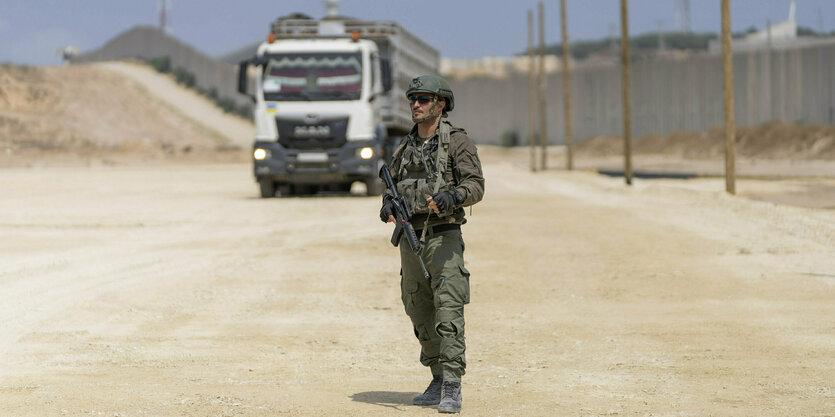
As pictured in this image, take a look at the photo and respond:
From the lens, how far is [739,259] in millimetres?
15914

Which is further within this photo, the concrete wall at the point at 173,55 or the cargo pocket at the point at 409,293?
the concrete wall at the point at 173,55

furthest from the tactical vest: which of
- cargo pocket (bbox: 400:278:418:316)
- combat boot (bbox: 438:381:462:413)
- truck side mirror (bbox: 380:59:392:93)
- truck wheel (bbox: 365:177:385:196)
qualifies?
truck wheel (bbox: 365:177:385:196)

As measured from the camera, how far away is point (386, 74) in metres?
27.7

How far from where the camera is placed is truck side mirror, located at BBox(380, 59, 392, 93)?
2758 centimetres

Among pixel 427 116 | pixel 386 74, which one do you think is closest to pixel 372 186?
pixel 386 74

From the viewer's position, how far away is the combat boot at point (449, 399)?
23.5ft

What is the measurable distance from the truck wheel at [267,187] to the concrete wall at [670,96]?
4039 centimetres

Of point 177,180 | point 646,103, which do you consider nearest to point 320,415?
point 177,180

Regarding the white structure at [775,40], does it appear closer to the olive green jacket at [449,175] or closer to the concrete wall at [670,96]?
the concrete wall at [670,96]

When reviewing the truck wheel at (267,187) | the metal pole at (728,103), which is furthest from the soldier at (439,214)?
the truck wheel at (267,187)

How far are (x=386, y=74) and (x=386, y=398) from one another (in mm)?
20223

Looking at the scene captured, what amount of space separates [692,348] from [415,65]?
2473 centimetres

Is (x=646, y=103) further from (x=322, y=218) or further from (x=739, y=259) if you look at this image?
(x=739, y=259)

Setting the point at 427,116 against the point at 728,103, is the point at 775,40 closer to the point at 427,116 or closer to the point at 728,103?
the point at 728,103
